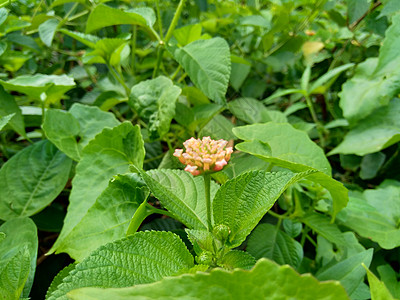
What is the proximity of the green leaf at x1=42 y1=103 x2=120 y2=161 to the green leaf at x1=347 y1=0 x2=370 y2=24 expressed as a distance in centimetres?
73

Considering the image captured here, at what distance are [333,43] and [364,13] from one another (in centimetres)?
11

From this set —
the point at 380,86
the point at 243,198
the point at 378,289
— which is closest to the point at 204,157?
the point at 243,198

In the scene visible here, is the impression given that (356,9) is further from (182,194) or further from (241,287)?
(241,287)

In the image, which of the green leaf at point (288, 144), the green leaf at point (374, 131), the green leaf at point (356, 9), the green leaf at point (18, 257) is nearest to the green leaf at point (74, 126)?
the green leaf at point (18, 257)

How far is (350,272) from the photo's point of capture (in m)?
0.45

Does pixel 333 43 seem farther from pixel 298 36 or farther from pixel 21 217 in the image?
pixel 21 217

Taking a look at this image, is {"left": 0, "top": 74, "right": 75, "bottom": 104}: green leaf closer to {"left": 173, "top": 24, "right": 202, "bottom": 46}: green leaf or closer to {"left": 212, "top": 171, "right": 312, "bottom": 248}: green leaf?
{"left": 173, "top": 24, "right": 202, "bottom": 46}: green leaf

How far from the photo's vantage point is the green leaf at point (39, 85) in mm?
547

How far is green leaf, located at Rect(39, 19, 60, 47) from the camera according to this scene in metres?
0.68

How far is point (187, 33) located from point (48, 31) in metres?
0.30

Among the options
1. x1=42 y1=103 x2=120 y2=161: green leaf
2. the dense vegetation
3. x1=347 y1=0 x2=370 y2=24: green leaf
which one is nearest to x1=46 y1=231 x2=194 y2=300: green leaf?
the dense vegetation

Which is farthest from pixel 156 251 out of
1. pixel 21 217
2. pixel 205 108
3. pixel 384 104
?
pixel 384 104

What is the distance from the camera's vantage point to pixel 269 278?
0.67ft

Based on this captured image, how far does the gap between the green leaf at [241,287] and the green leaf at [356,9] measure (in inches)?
35.6
